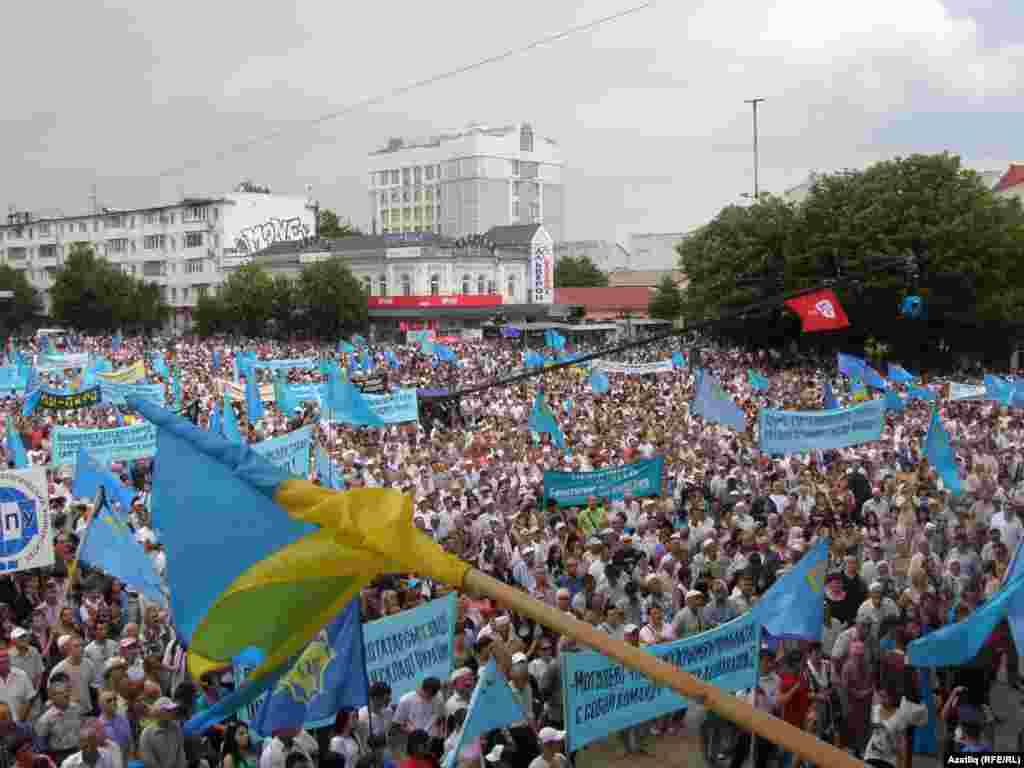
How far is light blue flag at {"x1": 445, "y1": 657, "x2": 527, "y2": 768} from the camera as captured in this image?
6137 millimetres

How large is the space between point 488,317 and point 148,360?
113ft

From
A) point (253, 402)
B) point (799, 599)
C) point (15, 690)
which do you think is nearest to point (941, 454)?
point (799, 599)

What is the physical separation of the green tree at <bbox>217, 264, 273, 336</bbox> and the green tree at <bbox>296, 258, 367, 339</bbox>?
7.65 ft

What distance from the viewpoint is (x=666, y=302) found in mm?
67812

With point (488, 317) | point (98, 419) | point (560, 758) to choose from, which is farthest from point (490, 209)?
point (560, 758)

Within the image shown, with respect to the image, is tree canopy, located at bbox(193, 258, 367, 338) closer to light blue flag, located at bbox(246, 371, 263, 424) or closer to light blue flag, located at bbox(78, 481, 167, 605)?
light blue flag, located at bbox(246, 371, 263, 424)

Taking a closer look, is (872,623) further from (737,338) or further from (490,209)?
(490,209)

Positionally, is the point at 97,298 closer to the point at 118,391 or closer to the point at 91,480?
the point at 118,391

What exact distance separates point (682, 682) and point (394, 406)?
15.5 meters

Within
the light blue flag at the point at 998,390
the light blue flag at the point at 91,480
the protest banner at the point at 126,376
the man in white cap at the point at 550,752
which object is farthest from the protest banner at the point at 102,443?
the light blue flag at the point at 998,390

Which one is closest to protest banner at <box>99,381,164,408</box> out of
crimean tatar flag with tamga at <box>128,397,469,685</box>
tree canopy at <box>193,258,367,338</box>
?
crimean tatar flag with tamga at <box>128,397,469,685</box>

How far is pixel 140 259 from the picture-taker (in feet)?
310

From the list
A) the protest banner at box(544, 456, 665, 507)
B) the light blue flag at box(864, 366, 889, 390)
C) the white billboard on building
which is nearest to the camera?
the protest banner at box(544, 456, 665, 507)

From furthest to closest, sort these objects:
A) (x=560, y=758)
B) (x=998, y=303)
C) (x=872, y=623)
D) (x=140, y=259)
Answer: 1. (x=140, y=259)
2. (x=998, y=303)
3. (x=872, y=623)
4. (x=560, y=758)
